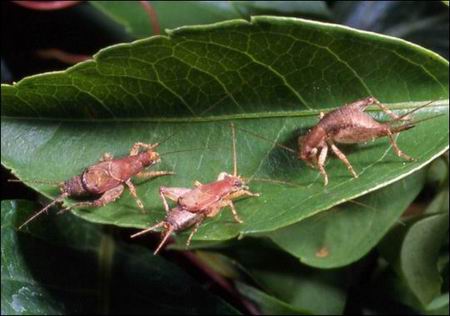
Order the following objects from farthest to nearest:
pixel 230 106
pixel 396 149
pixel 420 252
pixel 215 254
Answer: pixel 215 254, pixel 420 252, pixel 230 106, pixel 396 149

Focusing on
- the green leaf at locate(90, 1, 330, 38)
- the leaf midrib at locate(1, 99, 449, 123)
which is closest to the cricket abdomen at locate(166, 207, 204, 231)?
the leaf midrib at locate(1, 99, 449, 123)

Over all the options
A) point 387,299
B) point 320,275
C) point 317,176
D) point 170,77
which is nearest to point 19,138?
A: point 170,77

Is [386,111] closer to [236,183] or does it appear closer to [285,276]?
[236,183]

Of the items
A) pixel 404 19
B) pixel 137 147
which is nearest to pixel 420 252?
pixel 137 147

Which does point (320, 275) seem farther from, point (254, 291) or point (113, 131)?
point (113, 131)

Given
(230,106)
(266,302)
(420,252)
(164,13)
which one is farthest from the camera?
(164,13)

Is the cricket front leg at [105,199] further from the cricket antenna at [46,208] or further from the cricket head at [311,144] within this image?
the cricket head at [311,144]

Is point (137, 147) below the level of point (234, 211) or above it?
above
